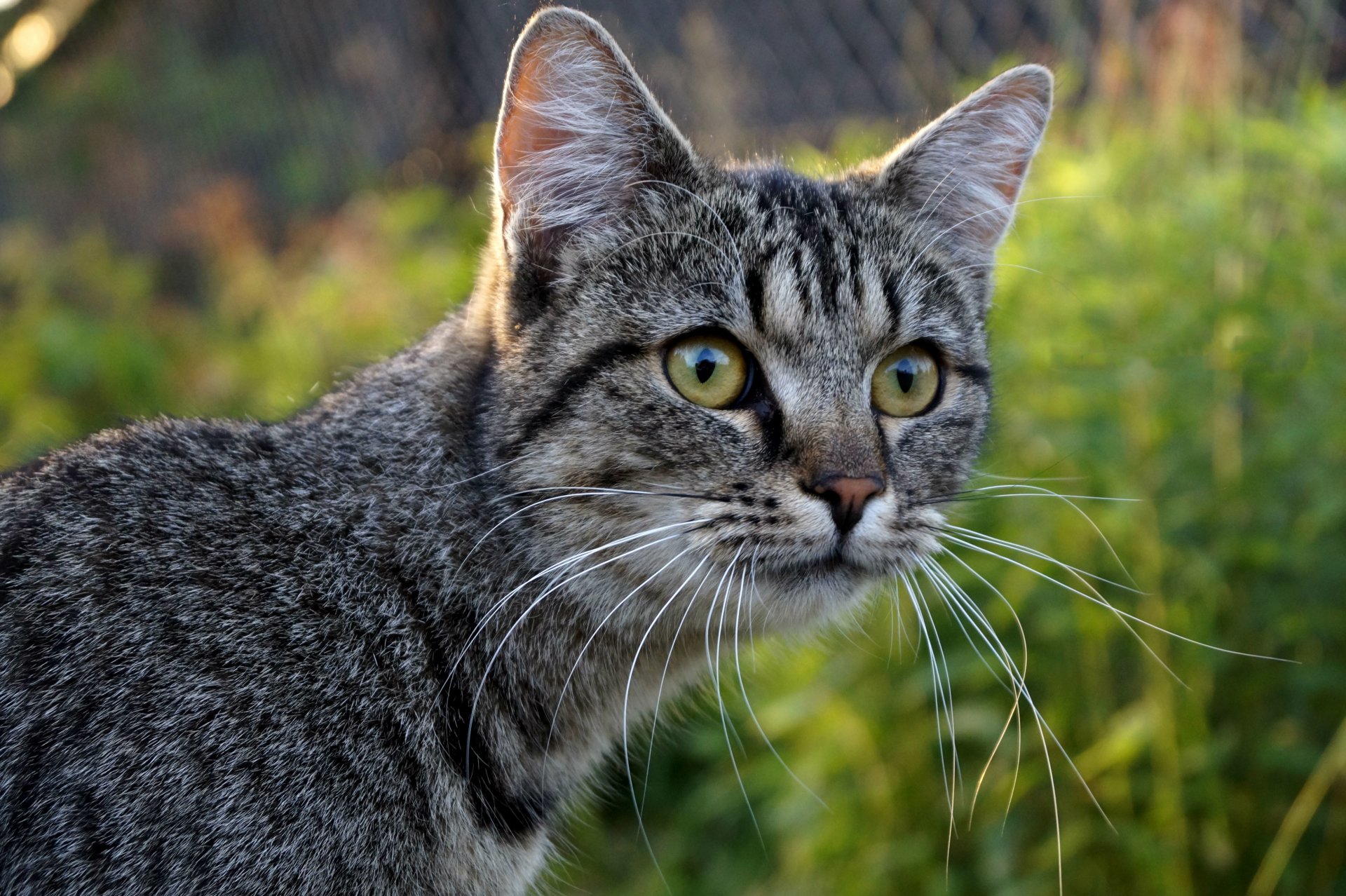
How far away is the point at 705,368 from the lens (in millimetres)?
2049

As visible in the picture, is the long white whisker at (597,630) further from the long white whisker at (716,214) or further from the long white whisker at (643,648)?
the long white whisker at (716,214)

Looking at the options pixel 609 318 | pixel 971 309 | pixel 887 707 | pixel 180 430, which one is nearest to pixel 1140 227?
pixel 971 309

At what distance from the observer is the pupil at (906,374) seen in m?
2.22

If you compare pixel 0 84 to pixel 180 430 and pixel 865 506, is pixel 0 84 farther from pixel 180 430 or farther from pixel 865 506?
pixel 865 506

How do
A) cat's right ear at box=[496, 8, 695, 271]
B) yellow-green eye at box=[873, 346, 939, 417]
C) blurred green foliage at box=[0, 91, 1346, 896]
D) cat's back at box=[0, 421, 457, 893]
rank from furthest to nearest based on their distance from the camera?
blurred green foliage at box=[0, 91, 1346, 896] → yellow-green eye at box=[873, 346, 939, 417] → cat's right ear at box=[496, 8, 695, 271] → cat's back at box=[0, 421, 457, 893]

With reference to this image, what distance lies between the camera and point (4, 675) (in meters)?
1.75

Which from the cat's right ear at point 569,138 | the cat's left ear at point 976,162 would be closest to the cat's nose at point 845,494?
the cat's right ear at point 569,138

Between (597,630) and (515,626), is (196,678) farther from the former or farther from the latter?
(597,630)

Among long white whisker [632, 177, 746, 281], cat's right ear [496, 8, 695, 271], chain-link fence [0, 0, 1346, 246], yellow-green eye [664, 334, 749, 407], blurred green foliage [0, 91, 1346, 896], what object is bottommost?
blurred green foliage [0, 91, 1346, 896]

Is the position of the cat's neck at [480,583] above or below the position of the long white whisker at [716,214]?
below

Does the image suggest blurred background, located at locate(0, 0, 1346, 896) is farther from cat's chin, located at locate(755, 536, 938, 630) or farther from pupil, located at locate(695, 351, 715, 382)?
pupil, located at locate(695, 351, 715, 382)

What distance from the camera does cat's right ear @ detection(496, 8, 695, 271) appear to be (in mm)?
2016

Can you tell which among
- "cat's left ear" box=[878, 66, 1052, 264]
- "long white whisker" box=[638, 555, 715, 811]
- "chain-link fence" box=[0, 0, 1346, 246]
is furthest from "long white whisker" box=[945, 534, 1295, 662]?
"chain-link fence" box=[0, 0, 1346, 246]

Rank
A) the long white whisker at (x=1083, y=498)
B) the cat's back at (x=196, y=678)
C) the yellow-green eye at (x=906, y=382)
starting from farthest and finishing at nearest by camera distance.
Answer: the long white whisker at (x=1083, y=498) < the yellow-green eye at (x=906, y=382) < the cat's back at (x=196, y=678)
